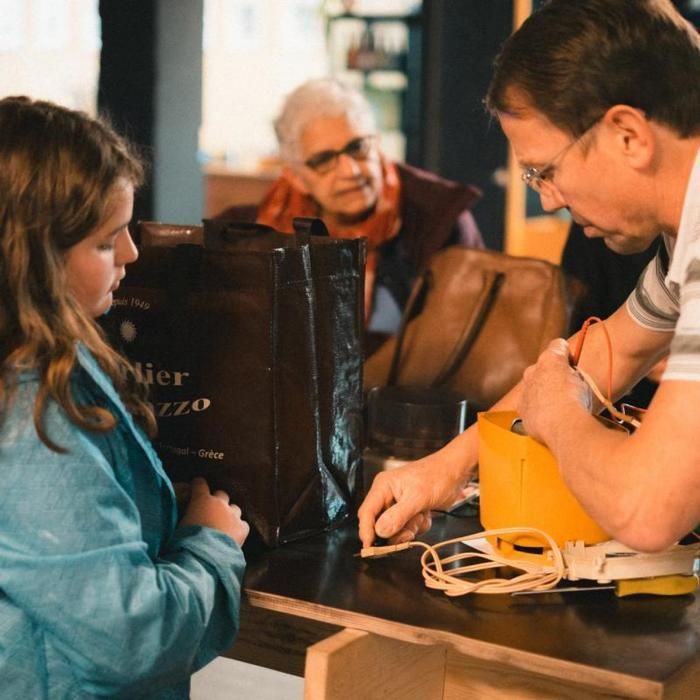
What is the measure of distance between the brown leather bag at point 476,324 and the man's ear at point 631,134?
1.00 meters

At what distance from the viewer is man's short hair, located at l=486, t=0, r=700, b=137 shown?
1.38 m

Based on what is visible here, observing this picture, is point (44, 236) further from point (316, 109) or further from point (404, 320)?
point (316, 109)

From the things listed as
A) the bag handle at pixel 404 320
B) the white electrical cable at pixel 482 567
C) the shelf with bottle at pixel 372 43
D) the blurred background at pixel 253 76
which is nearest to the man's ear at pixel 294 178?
the blurred background at pixel 253 76

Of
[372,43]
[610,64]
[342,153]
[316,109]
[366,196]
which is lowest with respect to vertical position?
[366,196]

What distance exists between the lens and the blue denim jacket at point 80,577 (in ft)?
3.97

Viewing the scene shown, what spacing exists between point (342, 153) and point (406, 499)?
1.90 meters

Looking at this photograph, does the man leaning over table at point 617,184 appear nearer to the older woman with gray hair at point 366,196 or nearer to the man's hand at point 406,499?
the man's hand at point 406,499

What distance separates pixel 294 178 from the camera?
3457 mm

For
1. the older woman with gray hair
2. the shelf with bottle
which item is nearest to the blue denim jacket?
the older woman with gray hair

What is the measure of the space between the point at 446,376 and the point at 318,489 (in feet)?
2.94

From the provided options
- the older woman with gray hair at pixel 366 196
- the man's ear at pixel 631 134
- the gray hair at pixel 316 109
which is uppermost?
the man's ear at pixel 631 134

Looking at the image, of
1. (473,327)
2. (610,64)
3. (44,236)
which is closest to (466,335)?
(473,327)

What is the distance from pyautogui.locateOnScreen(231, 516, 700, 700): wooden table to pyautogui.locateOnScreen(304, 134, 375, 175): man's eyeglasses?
6.09 ft

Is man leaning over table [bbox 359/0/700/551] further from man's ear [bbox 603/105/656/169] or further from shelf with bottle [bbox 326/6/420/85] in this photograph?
shelf with bottle [bbox 326/6/420/85]
